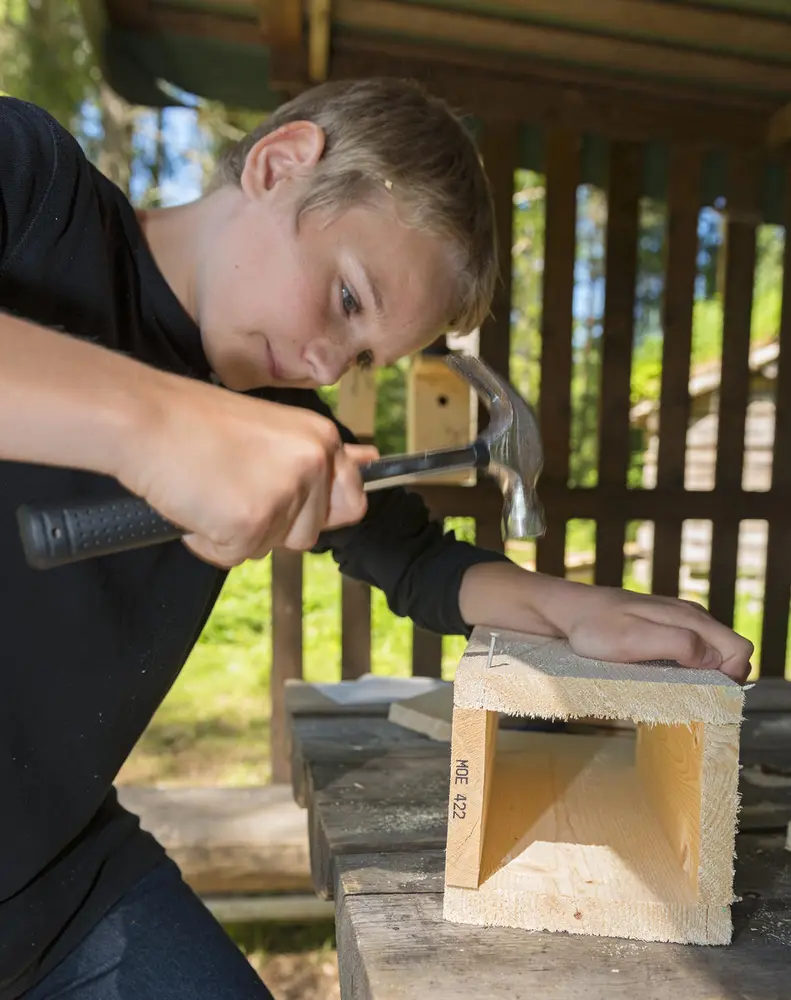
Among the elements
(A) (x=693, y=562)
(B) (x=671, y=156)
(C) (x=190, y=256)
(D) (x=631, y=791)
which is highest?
(B) (x=671, y=156)

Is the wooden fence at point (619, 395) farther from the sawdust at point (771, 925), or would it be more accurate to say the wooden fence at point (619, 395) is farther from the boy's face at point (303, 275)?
the sawdust at point (771, 925)

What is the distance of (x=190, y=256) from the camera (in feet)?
4.20

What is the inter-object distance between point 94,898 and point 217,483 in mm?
916

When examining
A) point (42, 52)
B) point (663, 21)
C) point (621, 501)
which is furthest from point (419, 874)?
point (42, 52)

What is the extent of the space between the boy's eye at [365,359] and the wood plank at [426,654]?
1.81m

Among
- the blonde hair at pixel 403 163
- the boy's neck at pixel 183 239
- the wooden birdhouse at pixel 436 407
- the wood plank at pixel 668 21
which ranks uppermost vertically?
the wood plank at pixel 668 21

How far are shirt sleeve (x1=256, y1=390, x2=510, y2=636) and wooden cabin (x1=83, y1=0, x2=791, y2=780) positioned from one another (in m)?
1.33

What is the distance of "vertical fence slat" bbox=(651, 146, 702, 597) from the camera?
3170mm

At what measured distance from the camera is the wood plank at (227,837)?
8.55 feet

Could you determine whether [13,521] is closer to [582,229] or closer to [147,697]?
[147,697]

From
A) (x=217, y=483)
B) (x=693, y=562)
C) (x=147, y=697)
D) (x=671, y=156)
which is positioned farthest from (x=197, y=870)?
(x=693, y=562)

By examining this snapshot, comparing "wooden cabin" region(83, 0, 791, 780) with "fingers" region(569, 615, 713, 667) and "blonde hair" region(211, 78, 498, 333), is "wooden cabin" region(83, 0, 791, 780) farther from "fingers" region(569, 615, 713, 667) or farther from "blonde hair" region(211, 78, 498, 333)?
"fingers" region(569, 615, 713, 667)

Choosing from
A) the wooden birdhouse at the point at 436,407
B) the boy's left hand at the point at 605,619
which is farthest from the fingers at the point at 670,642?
the wooden birdhouse at the point at 436,407

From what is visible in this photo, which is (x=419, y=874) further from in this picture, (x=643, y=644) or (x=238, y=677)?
(x=238, y=677)
